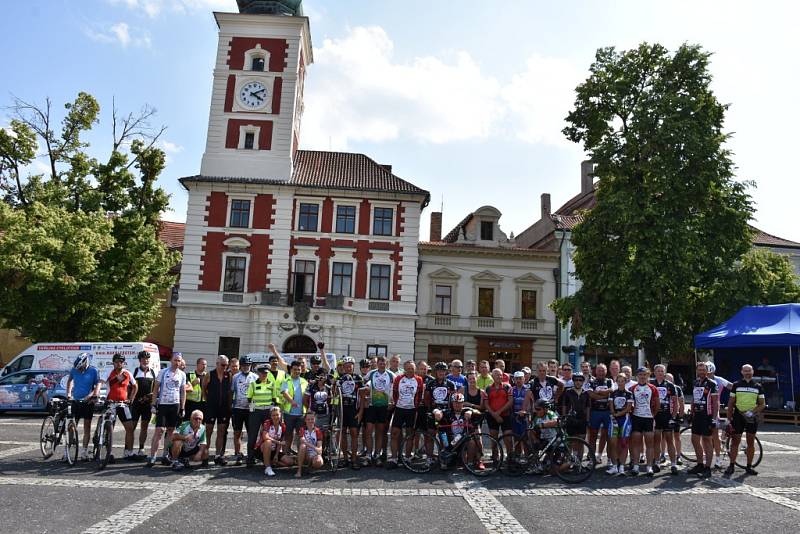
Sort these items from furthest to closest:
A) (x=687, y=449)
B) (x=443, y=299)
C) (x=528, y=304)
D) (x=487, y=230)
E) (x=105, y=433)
Answer: (x=487, y=230)
(x=528, y=304)
(x=443, y=299)
(x=687, y=449)
(x=105, y=433)

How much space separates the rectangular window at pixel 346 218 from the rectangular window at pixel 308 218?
3.81 ft

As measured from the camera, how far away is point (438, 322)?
33.8 metres

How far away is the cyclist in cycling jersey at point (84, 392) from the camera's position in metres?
11.2

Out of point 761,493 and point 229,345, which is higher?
point 229,345

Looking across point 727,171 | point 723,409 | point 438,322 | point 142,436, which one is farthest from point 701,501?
point 438,322

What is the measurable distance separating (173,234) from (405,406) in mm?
38368

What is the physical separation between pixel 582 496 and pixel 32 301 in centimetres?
2341

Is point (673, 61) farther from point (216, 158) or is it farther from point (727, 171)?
point (216, 158)

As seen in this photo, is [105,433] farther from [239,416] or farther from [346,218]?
[346,218]

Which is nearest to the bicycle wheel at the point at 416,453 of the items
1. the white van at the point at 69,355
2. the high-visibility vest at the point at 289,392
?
the high-visibility vest at the point at 289,392

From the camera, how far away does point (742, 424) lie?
11344 mm

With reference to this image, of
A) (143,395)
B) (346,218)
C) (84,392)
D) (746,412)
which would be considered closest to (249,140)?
(346,218)

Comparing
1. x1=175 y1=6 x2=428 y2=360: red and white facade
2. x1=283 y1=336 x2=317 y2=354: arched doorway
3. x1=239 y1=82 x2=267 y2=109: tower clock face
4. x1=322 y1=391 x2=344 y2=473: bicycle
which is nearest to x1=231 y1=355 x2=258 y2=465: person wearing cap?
x1=322 y1=391 x2=344 y2=473: bicycle

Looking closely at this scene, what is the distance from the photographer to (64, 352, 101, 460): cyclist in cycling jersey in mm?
11195
